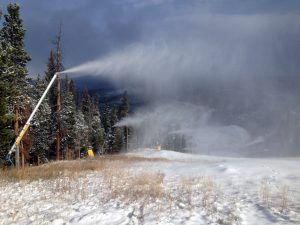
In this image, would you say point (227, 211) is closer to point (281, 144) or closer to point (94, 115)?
point (94, 115)

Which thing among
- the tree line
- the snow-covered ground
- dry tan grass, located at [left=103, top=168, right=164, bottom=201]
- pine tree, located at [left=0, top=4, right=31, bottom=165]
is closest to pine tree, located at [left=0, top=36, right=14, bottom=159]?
the tree line

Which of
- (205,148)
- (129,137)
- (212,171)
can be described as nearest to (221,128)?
(205,148)

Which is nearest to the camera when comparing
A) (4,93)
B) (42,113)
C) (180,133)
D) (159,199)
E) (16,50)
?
(159,199)

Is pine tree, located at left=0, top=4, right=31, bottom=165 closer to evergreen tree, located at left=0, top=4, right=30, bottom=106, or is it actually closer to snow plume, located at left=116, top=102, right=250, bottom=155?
evergreen tree, located at left=0, top=4, right=30, bottom=106

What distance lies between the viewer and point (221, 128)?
607 ft

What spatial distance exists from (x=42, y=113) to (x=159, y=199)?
3030 cm

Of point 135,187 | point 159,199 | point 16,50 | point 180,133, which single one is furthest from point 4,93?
point 180,133

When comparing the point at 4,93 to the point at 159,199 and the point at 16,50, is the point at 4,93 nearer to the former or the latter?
the point at 16,50

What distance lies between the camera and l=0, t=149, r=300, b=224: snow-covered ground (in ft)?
32.0

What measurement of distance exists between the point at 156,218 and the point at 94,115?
77613 mm

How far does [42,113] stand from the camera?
39188 mm

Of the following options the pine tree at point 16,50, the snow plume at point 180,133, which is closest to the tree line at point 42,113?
the pine tree at point 16,50

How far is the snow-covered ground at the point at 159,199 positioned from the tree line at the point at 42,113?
10.6m

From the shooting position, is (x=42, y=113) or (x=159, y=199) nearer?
(x=159, y=199)
